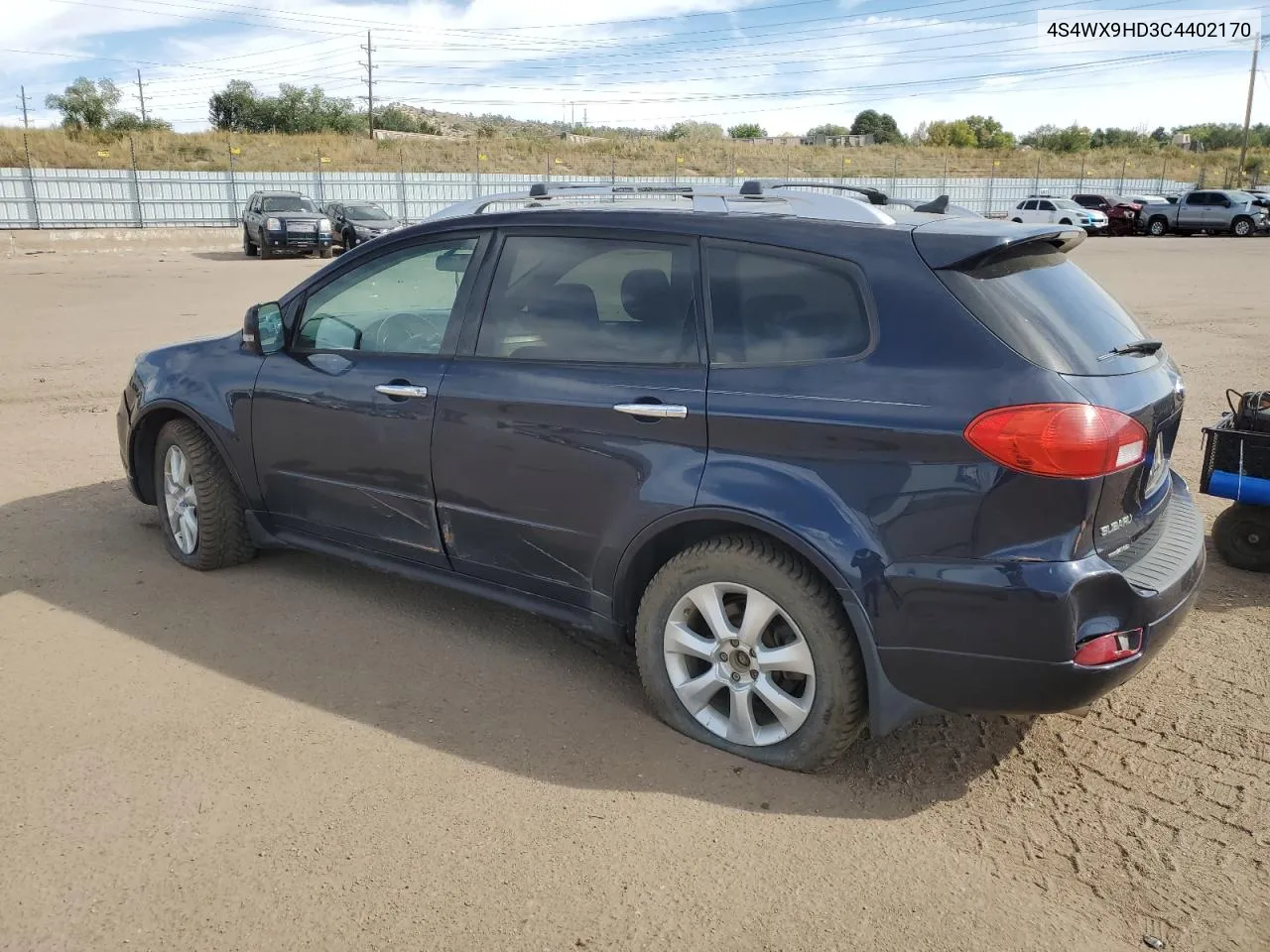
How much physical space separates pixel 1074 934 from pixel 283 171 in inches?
1618

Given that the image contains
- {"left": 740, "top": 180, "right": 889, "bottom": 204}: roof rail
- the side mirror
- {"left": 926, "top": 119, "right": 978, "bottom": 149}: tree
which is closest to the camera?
{"left": 740, "top": 180, "right": 889, "bottom": 204}: roof rail

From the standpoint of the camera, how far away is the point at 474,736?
3.61m

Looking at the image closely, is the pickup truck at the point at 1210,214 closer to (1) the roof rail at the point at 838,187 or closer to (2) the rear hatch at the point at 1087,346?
(1) the roof rail at the point at 838,187

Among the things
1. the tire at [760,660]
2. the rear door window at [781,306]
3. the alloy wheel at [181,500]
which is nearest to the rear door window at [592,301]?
the rear door window at [781,306]

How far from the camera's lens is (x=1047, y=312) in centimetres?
320

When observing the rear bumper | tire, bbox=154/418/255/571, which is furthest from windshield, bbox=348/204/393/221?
the rear bumper

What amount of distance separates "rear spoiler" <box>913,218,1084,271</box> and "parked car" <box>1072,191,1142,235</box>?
43744 millimetres

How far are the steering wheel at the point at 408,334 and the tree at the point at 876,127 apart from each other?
11193cm

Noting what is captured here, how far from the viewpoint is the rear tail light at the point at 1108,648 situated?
296cm

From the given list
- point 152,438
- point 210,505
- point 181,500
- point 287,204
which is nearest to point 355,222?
point 287,204

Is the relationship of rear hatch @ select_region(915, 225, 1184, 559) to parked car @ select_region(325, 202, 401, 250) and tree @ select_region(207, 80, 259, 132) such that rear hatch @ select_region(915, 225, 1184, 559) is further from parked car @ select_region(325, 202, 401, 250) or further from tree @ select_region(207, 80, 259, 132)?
tree @ select_region(207, 80, 259, 132)

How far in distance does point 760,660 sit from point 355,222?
1057 inches

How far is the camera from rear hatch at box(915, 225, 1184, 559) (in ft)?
9.94

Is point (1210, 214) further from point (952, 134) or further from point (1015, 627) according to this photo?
point (952, 134)
